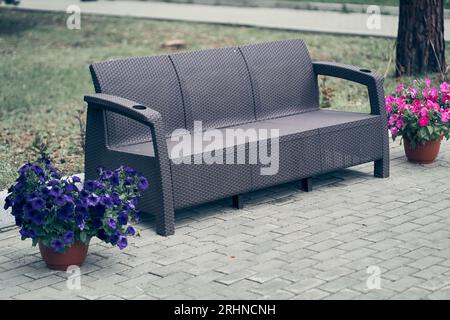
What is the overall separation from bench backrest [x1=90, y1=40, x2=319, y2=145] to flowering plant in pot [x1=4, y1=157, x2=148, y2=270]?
1.23 metres

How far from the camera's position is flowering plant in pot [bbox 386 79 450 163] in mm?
8750

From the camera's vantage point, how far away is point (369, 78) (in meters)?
8.49

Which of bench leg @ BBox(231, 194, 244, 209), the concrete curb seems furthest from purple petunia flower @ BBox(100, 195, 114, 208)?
the concrete curb

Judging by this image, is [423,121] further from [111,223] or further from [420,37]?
[420,37]

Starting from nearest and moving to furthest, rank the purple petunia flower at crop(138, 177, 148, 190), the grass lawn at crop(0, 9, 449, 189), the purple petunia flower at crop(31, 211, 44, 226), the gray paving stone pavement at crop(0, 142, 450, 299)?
the gray paving stone pavement at crop(0, 142, 450, 299) → the purple petunia flower at crop(31, 211, 44, 226) → the purple petunia flower at crop(138, 177, 148, 190) → the grass lawn at crop(0, 9, 449, 189)

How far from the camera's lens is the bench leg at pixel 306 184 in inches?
322

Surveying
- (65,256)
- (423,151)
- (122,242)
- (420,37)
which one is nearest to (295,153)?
(423,151)

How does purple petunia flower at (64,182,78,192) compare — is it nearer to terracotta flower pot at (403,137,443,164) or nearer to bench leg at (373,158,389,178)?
bench leg at (373,158,389,178)

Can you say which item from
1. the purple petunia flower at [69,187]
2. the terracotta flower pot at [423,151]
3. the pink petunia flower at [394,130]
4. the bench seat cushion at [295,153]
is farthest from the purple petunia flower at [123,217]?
the terracotta flower pot at [423,151]

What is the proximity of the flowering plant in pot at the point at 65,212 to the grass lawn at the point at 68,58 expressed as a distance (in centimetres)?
195

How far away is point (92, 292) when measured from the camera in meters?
5.95

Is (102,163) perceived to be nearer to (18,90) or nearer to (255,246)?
(255,246)

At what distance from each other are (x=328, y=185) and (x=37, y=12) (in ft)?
49.0
